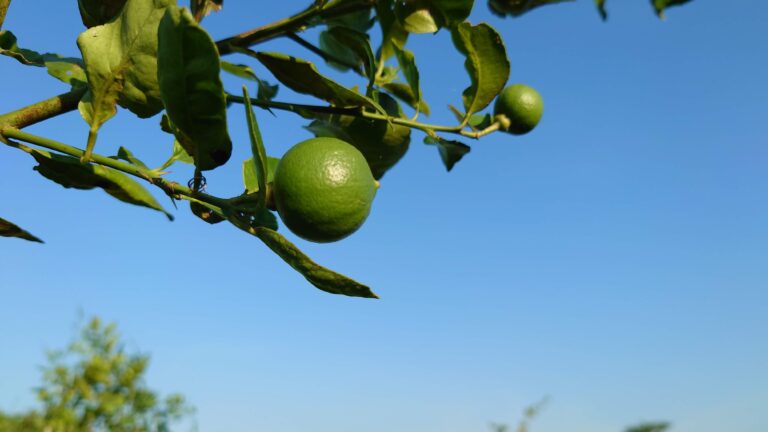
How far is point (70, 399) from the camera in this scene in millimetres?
10484

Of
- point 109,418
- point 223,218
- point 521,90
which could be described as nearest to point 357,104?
point 223,218

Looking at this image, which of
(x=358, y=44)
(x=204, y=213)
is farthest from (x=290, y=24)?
(x=204, y=213)

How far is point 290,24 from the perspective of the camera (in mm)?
1649

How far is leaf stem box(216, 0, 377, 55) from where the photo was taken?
63.4 inches

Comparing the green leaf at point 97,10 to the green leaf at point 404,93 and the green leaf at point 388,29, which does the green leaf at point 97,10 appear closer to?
the green leaf at point 388,29

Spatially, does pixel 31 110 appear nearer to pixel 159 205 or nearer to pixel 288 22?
pixel 159 205

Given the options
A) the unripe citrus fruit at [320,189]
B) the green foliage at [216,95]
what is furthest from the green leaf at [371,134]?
the unripe citrus fruit at [320,189]

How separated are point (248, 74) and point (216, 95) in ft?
3.31

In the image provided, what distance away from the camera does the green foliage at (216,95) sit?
1138mm

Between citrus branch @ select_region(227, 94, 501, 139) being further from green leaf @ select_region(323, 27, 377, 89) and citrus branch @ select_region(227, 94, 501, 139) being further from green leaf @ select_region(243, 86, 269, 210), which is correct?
green leaf @ select_region(243, 86, 269, 210)

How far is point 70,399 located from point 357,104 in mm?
10837

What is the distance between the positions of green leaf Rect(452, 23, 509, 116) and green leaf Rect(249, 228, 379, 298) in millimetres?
724

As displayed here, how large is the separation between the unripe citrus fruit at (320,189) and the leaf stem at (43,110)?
19.4 inches

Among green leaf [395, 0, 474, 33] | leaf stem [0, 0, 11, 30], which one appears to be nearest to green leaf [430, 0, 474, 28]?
green leaf [395, 0, 474, 33]
